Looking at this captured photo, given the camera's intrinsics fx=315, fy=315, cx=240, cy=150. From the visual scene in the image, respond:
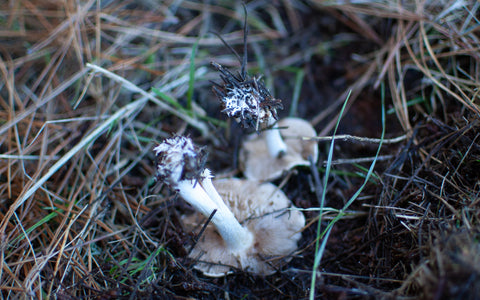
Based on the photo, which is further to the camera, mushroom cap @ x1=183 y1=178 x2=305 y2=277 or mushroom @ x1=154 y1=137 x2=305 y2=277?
mushroom cap @ x1=183 y1=178 x2=305 y2=277

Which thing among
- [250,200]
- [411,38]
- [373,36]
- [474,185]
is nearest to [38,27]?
[250,200]

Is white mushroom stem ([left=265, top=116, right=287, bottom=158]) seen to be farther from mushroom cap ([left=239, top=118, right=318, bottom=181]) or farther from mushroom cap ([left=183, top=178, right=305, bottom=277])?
mushroom cap ([left=183, top=178, right=305, bottom=277])

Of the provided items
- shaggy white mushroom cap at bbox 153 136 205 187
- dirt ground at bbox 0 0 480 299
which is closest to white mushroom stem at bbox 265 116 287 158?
Answer: dirt ground at bbox 0 0 480 299

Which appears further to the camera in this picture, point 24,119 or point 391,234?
point 24,119

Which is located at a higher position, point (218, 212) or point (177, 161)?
point (177, 161)

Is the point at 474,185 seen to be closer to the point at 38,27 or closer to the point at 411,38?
the point at 411,38

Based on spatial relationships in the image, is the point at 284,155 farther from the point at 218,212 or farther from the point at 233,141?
the point at 218,212

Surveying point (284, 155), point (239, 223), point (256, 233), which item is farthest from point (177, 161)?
point (284, 155)
